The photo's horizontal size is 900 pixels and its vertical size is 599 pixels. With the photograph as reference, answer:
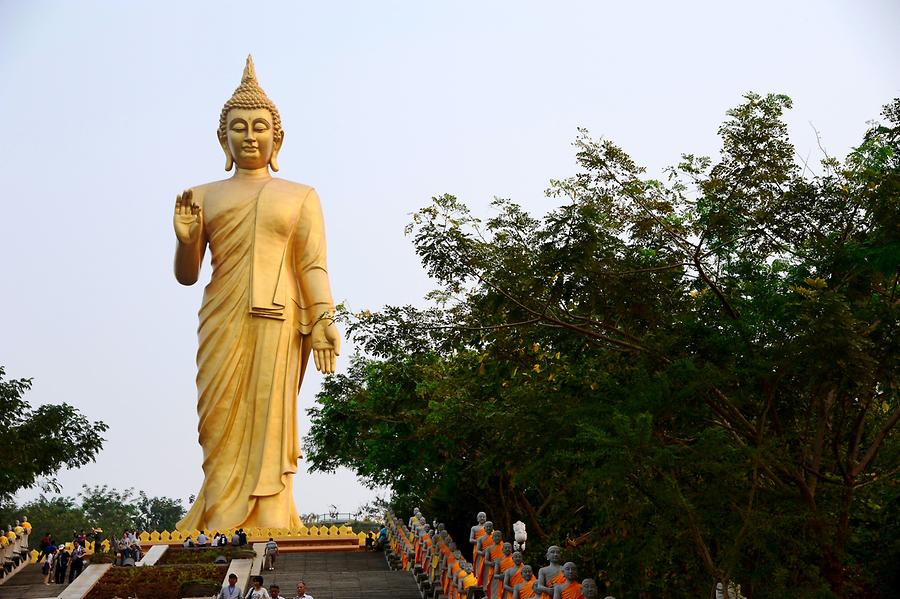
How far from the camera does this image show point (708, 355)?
33.1 ft

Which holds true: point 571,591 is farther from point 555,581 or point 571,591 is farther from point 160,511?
point 160,511

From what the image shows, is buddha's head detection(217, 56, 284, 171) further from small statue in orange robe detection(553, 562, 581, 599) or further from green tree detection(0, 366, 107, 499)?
small statue in orange robe detection(553, 562, 581, 599)

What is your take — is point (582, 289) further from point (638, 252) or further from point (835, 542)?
point (835, 542)

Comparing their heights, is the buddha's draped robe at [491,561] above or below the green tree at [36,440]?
below

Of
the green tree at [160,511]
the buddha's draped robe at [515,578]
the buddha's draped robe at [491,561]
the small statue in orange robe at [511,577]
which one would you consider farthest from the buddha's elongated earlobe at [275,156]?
the green tree at [160,511]

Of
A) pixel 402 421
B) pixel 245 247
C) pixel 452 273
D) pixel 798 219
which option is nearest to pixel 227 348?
pixel 245 247

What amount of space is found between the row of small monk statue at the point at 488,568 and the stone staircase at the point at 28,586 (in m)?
4.65

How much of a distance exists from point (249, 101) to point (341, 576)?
32.3 ft

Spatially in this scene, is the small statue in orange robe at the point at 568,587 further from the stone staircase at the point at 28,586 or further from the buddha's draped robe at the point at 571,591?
the stone staircase at the point at 28,586

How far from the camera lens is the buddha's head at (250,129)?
2303 centimetres

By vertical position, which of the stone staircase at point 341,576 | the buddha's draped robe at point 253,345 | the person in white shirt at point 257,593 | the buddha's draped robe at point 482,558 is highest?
the buddha's draped robe at point 253,345

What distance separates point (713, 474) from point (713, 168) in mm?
3250

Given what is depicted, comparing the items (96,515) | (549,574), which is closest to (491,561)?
(549,574)

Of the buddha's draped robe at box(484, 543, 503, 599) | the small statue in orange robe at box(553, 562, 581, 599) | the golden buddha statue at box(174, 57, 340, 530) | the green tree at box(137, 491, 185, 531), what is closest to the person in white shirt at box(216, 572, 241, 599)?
the buddha's draped robe at box(484, 543, 503, 599)
